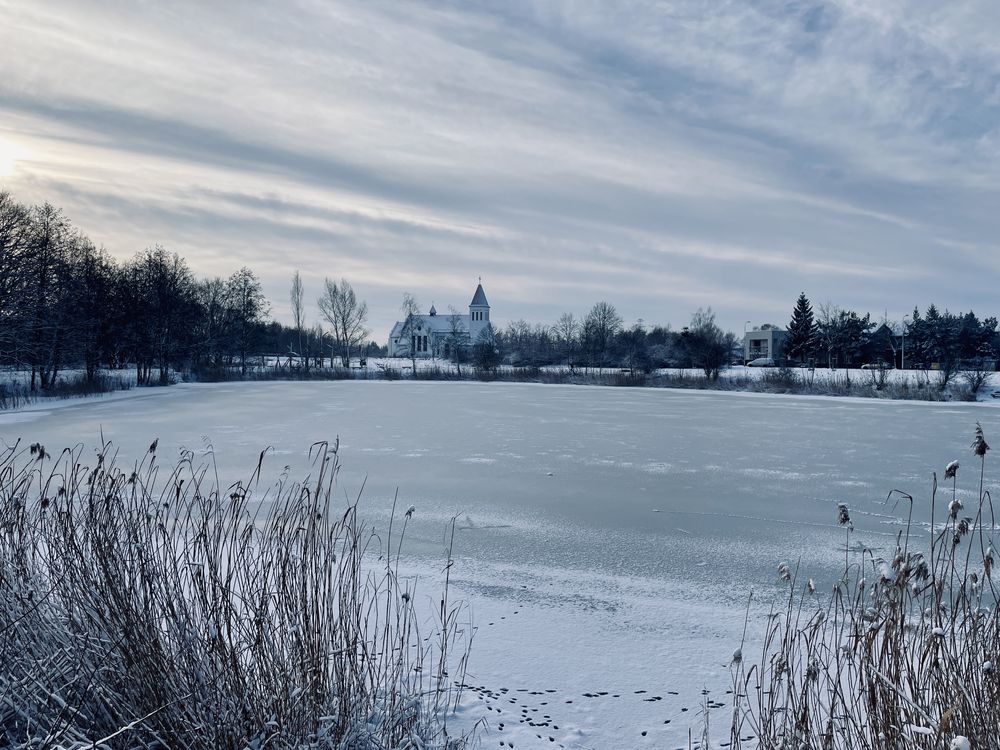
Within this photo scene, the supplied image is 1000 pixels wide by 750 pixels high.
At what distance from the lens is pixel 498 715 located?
3.31 meters

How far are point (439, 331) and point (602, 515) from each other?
79.7 metres

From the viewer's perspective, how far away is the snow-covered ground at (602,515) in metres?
3.64

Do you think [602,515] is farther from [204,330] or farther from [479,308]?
[479,308]

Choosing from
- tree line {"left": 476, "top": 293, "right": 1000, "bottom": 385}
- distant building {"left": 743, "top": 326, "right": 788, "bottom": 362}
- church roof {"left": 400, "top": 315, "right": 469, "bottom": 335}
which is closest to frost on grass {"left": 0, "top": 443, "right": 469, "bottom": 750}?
tree line {"left": 476, "top": 293, "right": 1000, "bottom": 385}

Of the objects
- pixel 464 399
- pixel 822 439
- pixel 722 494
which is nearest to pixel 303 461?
pixel 722 494

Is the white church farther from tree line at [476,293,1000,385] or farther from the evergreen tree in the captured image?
the evergreen tree

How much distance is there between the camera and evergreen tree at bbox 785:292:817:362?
60312mm

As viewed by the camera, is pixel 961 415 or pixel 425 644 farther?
pixel 961 415

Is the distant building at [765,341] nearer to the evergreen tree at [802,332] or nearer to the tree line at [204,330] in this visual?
the tree line at [204,330]

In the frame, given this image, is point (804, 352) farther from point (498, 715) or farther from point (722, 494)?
point (498, 715)

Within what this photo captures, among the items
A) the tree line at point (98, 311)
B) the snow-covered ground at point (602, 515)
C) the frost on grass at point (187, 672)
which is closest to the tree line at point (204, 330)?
the tree line at point (98, 311)

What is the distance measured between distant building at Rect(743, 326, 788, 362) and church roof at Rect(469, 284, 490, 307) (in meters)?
37.4

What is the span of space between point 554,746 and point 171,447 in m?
10.8

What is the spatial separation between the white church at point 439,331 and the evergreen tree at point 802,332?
100.0 feet
